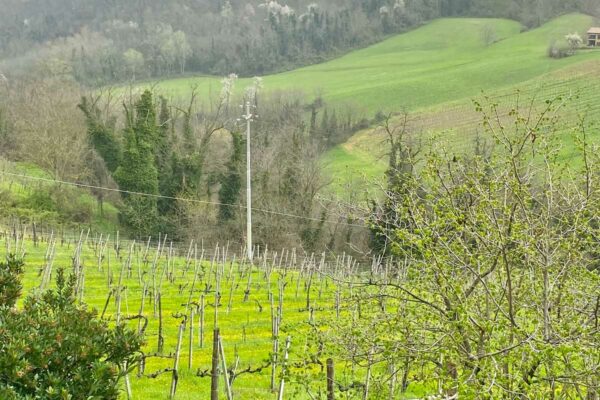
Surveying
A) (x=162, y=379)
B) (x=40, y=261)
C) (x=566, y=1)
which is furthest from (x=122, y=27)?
(x=162, y=379)

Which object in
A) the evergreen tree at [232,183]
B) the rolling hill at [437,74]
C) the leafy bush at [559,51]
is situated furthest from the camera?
the leafy bush at [559,51]

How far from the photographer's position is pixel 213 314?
22.1 m

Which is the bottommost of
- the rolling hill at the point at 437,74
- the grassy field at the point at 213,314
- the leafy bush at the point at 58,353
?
the grassy field at the point at 213,314

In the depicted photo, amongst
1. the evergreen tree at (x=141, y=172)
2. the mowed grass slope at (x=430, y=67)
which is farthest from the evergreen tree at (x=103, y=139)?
the mowed grass slope at (x=430, y=67)

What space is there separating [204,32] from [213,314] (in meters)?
129

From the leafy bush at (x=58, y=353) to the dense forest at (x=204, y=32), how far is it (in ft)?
289

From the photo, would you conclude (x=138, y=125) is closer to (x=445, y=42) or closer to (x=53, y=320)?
(x=53, y=320)

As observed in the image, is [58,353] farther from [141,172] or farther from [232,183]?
[232,183]

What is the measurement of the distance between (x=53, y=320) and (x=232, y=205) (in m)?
41.2

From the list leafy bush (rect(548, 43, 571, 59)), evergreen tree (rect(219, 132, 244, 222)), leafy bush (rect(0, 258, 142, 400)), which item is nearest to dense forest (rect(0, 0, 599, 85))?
leafy bush (rect(548, 43, 571, 59))

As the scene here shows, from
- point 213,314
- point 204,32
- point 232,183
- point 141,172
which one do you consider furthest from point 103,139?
point 204,32

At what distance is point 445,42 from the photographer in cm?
11988

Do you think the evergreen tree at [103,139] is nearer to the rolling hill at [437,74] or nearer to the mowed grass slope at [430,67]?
the rolling hill at [437,74]

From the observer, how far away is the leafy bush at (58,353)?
19.7ft
